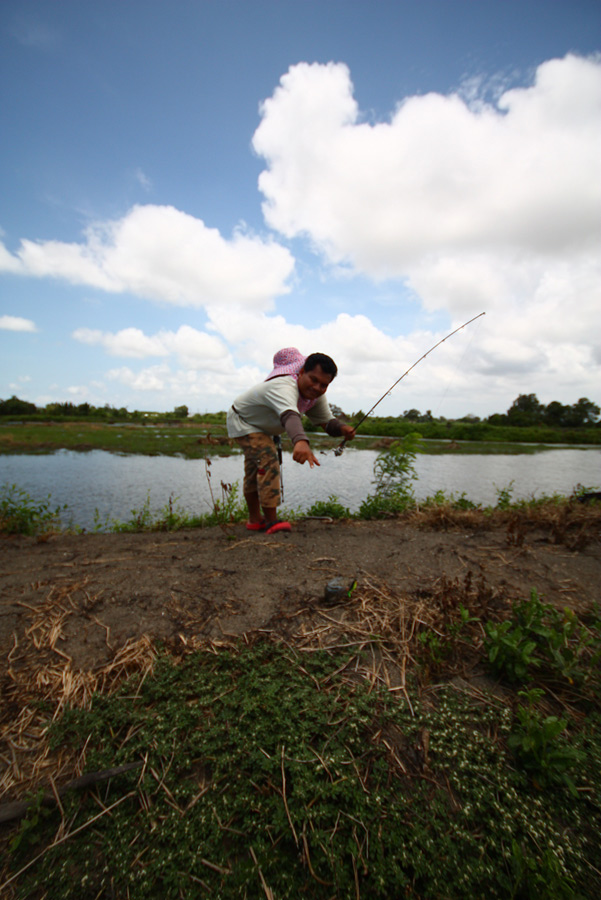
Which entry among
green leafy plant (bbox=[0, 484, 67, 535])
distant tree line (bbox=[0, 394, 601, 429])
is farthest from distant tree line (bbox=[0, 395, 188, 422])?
green leafy plant (bbox=[0, 484, 67, 535])

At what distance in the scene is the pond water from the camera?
297 inches

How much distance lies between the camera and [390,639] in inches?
83.6

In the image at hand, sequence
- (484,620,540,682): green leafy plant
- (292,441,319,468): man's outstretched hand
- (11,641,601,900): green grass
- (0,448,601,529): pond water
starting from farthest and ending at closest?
(0,448,601,529): pond water, (292,441,319,468): man's outstretched hand, (484,620,540,682): green leafy plant, (11,641,601,900): green grass

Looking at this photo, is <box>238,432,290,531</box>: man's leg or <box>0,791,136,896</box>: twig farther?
<box>238,432,290,531</box>: man's leg

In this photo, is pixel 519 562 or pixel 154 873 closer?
pixel 154 873

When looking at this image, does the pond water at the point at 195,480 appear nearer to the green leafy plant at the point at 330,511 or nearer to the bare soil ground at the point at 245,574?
the green leafy plant at the point at 330,511

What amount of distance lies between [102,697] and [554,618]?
243cm

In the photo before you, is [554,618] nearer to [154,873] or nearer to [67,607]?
[154,873]

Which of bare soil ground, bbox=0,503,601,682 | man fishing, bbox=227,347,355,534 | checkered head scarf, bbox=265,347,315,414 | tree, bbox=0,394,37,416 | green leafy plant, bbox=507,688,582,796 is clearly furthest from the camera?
tree, bbox=0,394,37,416

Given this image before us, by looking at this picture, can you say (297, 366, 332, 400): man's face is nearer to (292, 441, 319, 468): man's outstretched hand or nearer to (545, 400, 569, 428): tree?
(292, 441, 319, 468): man's outstretched hand

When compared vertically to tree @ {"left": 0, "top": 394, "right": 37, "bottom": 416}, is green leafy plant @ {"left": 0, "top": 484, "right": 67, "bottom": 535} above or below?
below

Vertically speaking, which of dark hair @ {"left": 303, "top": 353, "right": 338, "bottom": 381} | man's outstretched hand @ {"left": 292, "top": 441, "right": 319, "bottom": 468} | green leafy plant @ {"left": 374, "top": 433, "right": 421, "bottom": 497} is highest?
dark hair @ {"left": 303, "top": 353, "right": 338, "bottom": 381}

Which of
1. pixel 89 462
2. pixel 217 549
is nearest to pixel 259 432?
pixel 217 549

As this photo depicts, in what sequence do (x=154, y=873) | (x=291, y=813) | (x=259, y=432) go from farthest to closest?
(x=259, y=432) < (x=291, y=813) < (x=154, y=873)
